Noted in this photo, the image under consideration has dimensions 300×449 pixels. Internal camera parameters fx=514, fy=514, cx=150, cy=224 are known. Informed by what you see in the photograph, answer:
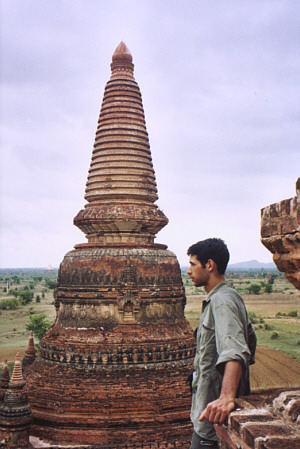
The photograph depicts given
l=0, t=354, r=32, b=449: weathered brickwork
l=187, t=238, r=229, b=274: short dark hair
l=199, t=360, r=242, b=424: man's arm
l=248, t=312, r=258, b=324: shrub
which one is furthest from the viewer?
l=248, t=312, r=258, b=324: shrub

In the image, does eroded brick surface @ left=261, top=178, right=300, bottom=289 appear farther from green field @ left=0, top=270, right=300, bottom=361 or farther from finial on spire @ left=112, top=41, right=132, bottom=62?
green field @ left=0, top=270, right=300, bottom=361

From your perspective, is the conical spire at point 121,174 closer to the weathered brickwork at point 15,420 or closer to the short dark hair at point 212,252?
the weathered brickwork at point 15,420

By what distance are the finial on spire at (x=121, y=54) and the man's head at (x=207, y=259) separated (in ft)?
46.9

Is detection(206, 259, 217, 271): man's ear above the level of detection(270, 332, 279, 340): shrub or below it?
above

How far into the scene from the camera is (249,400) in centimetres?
385

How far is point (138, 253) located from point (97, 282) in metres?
1.45

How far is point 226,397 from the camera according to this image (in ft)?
11.9

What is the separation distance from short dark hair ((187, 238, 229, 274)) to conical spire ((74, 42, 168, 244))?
10999 mm

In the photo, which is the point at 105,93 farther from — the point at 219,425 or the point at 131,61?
the point at 219,425

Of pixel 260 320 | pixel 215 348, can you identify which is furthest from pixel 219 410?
pixel 260 320

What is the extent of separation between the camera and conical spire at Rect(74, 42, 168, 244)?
15539 mm

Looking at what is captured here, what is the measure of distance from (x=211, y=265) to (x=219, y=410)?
3.95 feet

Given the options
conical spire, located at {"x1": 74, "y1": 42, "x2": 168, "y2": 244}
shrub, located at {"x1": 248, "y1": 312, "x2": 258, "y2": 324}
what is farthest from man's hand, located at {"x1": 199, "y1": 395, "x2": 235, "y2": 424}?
shrub, located at {"x1": 248, "y1": 312, "x2": 258, "y2": 324}

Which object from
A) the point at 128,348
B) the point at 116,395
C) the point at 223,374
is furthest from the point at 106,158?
the point at 223,374
